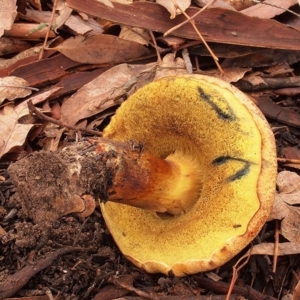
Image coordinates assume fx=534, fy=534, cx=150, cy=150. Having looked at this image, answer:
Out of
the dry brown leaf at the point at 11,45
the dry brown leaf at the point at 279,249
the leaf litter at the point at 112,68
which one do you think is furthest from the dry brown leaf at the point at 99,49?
the dry brown leaf at the point at 279,249

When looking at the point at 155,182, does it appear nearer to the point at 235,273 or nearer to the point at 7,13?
the point at 235,273

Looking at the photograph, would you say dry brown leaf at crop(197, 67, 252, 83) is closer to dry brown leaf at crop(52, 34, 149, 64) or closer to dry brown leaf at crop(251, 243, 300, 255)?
dry brown leaf at crop(52, 34, 149, 64)

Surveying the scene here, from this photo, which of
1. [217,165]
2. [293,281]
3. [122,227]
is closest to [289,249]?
[293,281]

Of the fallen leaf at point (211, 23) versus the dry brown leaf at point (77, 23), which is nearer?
the fallen leaf at point (211, 23)

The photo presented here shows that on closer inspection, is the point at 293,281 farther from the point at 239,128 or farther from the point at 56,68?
the point at 56,68

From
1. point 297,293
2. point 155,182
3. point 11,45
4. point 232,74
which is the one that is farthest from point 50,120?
point 297,293

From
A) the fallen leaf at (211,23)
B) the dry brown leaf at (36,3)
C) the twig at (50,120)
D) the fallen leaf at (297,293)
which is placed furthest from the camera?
the dry brown leaf at (36,3)

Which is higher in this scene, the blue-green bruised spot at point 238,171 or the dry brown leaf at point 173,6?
the dry brown leaf at point 173,6

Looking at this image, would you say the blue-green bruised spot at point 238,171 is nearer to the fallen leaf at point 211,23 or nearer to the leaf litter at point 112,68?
the leaf litter at point 112,68
